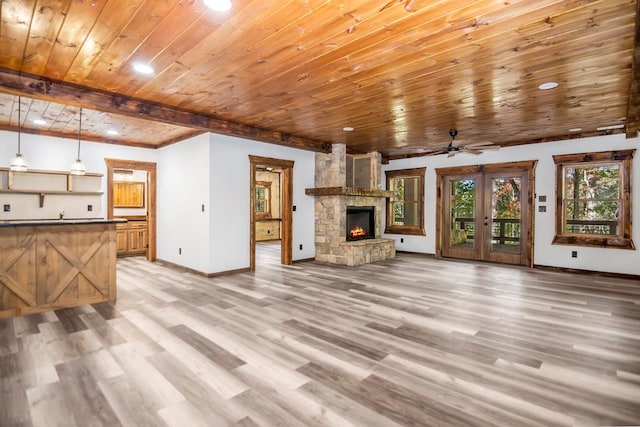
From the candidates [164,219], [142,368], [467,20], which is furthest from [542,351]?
[164,219]

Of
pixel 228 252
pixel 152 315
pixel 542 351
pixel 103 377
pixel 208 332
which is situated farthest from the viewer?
pixel 228 252

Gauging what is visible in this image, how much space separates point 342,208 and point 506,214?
3682 mm

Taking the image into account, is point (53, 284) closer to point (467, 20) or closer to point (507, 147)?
point (467, 20)

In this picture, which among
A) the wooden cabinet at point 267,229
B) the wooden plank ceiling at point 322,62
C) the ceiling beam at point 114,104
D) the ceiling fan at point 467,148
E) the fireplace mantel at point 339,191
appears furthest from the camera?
the wooden cabinet at point 267,229

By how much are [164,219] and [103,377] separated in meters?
5.08

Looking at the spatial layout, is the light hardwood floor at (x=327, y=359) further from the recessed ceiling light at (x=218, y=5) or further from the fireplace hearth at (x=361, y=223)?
the fireplace hearth at (x=361, y=223)

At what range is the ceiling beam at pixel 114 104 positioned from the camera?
346cm

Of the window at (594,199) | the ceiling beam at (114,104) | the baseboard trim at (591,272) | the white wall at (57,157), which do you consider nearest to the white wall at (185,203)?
the ceiling beam at (114,104)

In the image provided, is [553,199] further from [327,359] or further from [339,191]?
[327,359]

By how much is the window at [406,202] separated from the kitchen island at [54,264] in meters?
6.53

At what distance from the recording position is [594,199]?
20.6 feet

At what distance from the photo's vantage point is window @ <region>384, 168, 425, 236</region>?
870cm

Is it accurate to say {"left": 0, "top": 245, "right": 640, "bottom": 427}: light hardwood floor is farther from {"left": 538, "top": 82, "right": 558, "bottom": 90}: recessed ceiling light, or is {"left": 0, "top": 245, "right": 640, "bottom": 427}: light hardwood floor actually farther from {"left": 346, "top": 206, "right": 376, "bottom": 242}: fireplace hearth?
{"left": 346, "top": 206, "right": 376, "bottom": 242}: fireplace hearth

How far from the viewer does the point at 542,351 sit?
9.47ft
